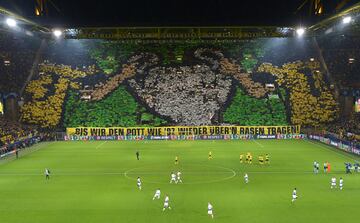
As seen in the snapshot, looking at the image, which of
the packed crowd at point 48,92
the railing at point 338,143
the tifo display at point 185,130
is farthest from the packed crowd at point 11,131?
the railing at point 338,143

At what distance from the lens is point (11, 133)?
7069 cm

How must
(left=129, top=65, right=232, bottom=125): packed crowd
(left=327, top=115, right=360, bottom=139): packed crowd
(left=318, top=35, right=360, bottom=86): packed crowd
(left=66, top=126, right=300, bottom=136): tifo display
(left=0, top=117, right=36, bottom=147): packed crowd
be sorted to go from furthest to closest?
(left=318, top=35, right=360, bottom=86): packed crowd, (left=129, top=65, right=232, bottom=125): packed crowd, (left=66, top=126, right=300, bottom=136): tifo display, (left=327, top=115, right=360, bottom=139): packed crowd, (left=0, top=117, right=36, bottom=147): packed crowd

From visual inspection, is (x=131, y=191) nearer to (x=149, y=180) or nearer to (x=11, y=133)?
(x=149, y=180)

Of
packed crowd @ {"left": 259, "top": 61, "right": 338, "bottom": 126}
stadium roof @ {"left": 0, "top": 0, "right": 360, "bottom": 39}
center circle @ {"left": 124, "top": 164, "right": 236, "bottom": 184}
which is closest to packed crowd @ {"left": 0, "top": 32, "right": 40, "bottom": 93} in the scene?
stadium roof @ {"left": 0, "top": 0, "right": 360, "bottom": 39}

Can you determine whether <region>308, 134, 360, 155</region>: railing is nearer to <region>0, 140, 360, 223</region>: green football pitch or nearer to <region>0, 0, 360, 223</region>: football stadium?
<region>0, 0, 360, 223</region>: football stadium

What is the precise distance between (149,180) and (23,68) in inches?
2227

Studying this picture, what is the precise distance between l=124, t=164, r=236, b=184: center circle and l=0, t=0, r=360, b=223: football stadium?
191mm

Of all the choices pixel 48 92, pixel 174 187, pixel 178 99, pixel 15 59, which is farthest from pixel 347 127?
pixel 15 59

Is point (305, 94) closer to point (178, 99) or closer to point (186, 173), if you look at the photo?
point (178, 99)

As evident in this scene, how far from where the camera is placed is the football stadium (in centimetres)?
5098

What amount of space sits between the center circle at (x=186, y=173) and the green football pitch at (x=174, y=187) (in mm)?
96

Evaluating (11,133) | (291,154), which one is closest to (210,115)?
(291,154)

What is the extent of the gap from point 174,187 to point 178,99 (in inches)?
1962

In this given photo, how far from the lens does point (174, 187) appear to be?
39.6m
